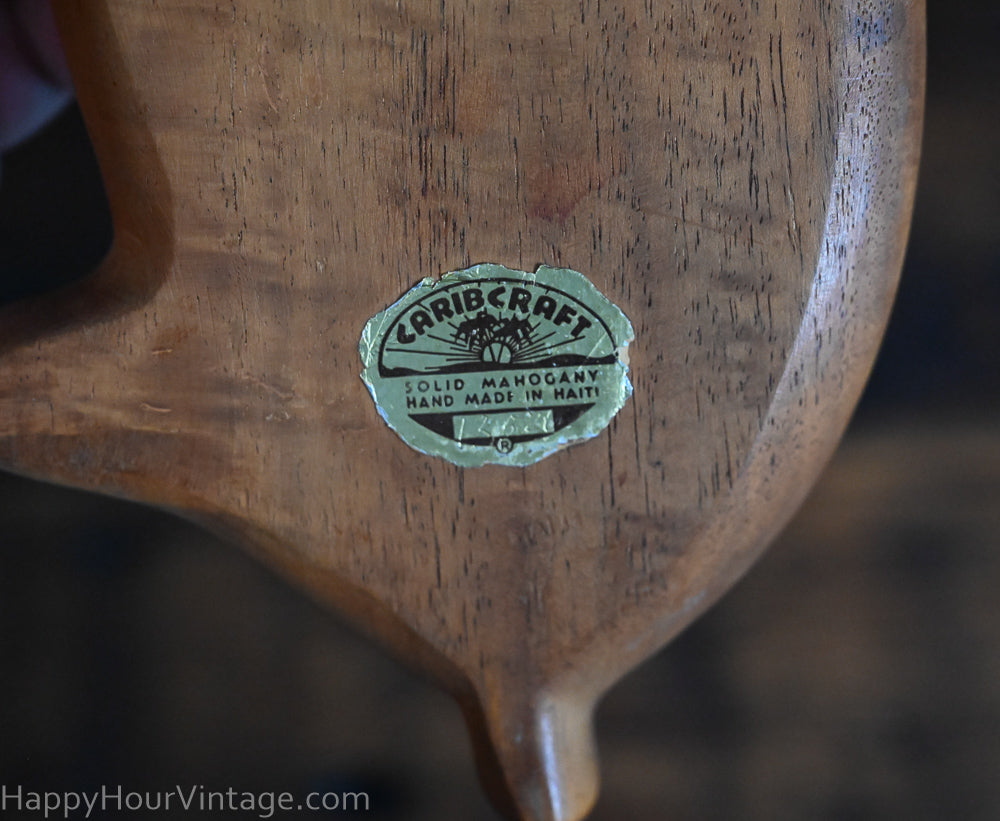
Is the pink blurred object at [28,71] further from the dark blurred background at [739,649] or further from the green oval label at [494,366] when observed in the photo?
the green oval label at [494,366]

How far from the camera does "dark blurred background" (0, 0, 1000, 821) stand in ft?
1.75

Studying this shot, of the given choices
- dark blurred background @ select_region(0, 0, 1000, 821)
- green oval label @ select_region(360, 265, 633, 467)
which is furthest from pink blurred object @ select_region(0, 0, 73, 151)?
green oval label @ select_region(360, 265, 633, 467)

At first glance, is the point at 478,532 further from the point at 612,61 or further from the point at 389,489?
the point at 612,61

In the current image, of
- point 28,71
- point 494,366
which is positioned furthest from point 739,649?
point 28,71

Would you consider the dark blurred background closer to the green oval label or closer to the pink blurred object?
the pink blurred object

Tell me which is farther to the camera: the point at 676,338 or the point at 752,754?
the point at 752,754

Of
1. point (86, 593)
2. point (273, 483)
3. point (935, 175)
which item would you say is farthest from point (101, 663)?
point (935, 175)

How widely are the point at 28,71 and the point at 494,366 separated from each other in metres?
0.37

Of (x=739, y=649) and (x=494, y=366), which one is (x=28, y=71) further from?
(x=739, y=649)

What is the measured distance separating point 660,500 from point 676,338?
2.6 inches

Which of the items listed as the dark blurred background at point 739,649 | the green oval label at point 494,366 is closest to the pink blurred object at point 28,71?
the dark blurred background at point 739,649

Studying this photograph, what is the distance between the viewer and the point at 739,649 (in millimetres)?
544

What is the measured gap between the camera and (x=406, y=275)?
369mm

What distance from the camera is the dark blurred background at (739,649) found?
1.75 feet
